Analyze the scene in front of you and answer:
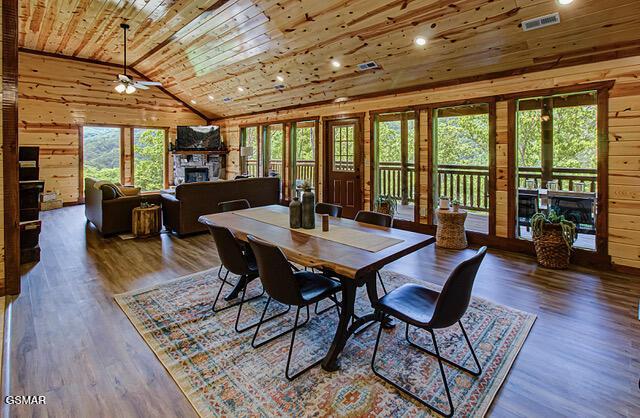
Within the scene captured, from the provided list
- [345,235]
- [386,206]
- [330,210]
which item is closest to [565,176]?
[386,206]

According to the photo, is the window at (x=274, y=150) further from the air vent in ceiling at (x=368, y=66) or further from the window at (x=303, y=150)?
the air vent in ceiling at (x=368, y=66)

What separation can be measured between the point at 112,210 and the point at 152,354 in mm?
3970

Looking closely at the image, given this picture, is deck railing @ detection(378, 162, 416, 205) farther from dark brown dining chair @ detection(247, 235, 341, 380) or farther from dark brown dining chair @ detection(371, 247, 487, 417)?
dark brown dining chair @ detection(247, 235, 341, 380)

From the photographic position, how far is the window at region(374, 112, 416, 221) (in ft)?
21.0

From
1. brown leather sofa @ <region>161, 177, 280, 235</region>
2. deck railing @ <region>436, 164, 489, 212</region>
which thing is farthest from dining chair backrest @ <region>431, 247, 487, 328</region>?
deck railing @ <region>436, 164, 489, 212</region>

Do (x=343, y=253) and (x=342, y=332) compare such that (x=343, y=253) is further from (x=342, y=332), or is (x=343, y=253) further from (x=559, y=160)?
(x=559, y=160)

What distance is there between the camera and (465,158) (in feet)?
21.7

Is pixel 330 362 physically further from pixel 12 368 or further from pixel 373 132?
pixel 373 132

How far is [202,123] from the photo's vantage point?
10.8 metres

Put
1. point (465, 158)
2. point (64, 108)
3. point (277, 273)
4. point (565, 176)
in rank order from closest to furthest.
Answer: point (277, 273) < point (565, 176) < point (465, 158) < point (64, 108)

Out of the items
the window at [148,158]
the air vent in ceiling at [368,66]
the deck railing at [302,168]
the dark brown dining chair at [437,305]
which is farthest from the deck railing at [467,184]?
the window at [148,158]

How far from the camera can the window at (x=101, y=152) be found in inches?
348

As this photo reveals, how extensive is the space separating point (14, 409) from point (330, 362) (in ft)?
5.63

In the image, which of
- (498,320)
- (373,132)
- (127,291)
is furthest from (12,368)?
(373,132)
